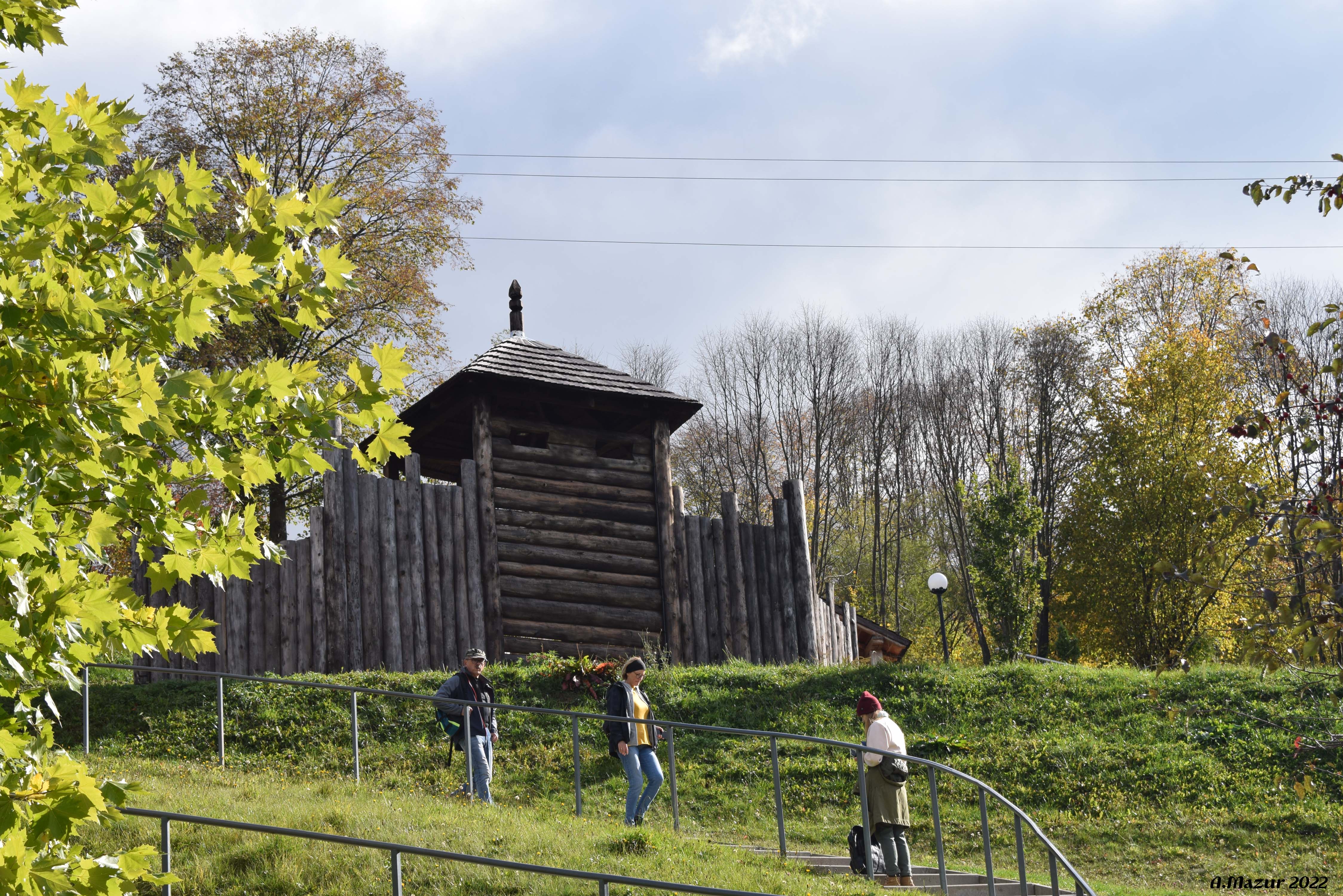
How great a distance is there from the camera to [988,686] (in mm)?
16984

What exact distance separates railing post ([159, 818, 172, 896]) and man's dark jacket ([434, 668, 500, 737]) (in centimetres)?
352

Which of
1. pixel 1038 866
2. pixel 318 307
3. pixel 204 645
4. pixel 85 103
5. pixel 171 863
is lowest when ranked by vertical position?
pixel 1038 866

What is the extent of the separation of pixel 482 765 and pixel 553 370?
7.53m

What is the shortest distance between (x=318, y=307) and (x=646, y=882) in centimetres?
336

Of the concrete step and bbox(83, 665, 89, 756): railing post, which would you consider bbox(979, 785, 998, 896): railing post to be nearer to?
the concrete step

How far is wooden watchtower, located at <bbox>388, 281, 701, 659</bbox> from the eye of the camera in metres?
16.7

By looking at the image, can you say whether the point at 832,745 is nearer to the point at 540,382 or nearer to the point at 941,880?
the point at 941,880

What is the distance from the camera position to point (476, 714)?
11.5m

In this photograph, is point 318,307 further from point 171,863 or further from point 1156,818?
point 1156,818

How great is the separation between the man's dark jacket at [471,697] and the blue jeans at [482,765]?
0.22ft

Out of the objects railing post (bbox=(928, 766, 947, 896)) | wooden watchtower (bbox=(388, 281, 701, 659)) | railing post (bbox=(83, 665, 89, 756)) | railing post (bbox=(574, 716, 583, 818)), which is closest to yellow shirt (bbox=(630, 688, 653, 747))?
railing post (bbox=(574, 716, 583, 818))

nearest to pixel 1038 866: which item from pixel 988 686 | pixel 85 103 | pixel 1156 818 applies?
pixel 1156 818

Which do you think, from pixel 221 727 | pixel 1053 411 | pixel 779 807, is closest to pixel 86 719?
pixel 221 727

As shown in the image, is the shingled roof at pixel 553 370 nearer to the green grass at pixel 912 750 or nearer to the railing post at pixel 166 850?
the green grass at pixel 912 750
